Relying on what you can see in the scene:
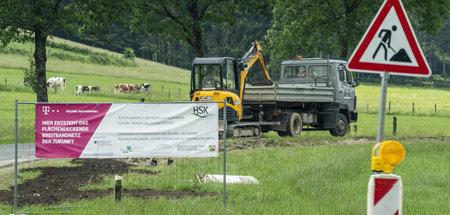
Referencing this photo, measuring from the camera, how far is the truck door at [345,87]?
2575 cm

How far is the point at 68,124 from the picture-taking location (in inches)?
389

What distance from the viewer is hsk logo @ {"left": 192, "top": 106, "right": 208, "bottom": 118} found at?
9.88 metres

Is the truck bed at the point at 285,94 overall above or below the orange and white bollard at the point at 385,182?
above

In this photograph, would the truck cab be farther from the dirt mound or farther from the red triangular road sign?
the red triangular road sign

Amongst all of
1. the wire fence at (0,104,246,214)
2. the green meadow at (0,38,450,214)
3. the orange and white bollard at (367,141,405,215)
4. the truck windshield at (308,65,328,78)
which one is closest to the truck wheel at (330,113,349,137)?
the green meadow at (0,38,450,214)

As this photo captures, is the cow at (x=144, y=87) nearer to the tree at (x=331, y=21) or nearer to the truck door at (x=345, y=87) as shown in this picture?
the tree at (x=331, y=21)

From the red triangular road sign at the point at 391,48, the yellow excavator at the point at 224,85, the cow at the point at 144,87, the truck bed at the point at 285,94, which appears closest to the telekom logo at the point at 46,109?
the red triangular road sign at the point at 391,48

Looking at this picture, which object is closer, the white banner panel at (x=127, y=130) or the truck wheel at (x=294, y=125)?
the white banner panel at (x=127, y=130)

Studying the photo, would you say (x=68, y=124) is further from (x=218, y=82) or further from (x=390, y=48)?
(x=218, y=82)

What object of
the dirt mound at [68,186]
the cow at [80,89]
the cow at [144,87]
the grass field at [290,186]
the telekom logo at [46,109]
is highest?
the cow at [144,87]

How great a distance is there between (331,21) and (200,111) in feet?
103

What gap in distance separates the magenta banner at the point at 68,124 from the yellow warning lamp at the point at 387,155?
5.06m

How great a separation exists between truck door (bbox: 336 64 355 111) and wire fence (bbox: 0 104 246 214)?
11894mm

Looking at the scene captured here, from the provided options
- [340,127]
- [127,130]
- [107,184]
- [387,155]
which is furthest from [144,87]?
[387,155]
